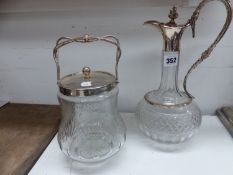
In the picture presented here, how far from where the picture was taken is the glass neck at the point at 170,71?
0.56 meters

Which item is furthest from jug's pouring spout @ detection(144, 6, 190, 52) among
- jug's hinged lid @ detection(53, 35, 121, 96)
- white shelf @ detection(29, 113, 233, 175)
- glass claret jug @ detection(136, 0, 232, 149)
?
white shelf @ detection(29, 113, 233, 175)

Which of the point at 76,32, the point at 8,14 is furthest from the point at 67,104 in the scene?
the point at 8,14

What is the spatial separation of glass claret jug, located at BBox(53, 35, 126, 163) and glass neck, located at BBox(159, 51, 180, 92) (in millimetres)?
108

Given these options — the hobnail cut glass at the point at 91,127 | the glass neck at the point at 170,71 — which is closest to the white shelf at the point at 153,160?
the hobnail cut glass at the point at 91,127

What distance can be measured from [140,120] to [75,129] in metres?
0.15

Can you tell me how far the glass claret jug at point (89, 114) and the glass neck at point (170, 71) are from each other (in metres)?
0.11

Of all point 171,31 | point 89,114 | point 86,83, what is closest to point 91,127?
point 89,114

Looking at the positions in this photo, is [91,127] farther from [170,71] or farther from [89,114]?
[170,71]

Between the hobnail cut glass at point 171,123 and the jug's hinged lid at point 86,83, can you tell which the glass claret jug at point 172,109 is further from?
the jug's hinged lid at point 86,83

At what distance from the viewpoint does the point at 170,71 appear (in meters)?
0.59

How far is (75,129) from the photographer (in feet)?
1.94

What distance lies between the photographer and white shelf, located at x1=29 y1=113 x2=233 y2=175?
49 centimetres

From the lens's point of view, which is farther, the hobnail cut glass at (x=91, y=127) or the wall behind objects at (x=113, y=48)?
the wall behind objects at (x=113, y=48)

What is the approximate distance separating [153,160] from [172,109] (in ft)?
0.38
